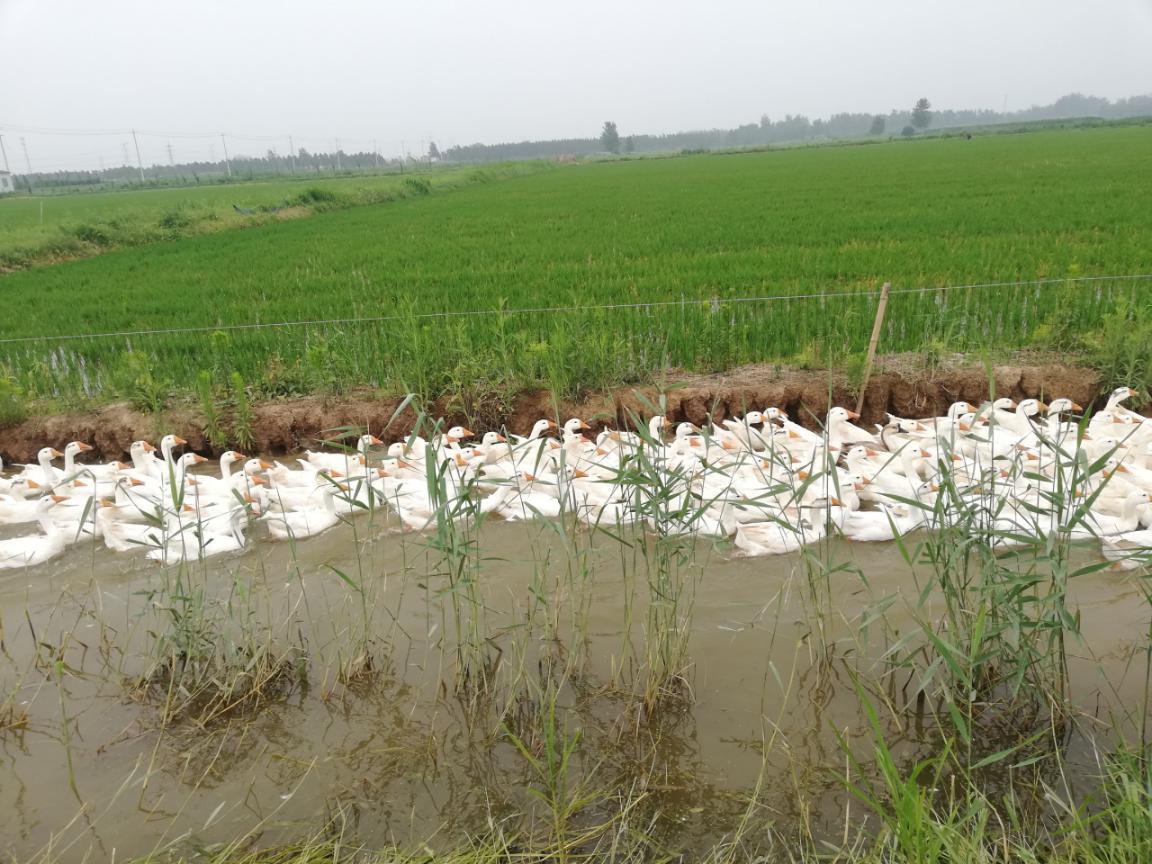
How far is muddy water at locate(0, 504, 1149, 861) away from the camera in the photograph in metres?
3.31

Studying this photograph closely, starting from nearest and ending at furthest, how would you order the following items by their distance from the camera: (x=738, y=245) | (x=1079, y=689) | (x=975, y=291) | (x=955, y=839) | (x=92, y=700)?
1. (x=955, y=839)
2. (x=1079, y=689)
3. (x=92, y=700)
4. (x=975, y=291)
5. (x=738, y=245)

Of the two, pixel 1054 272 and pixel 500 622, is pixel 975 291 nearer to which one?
pixel 1054 272

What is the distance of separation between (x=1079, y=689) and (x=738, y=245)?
472 inches

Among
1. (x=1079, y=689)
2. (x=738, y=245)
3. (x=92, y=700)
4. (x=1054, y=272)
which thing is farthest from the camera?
(x=738, y=245)

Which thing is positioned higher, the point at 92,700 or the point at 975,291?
the point at 975,291

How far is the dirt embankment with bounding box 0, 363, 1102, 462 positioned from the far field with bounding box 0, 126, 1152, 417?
10.1 inches

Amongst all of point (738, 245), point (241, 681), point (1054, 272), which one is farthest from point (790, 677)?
point (738, 245)

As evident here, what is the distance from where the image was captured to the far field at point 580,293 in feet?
26.0

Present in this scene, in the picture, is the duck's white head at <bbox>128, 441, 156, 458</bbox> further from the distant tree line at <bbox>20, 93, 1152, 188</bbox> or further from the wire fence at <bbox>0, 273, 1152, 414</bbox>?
the distant tree line at <bbox>20, 93, 1152, 188</bbox>

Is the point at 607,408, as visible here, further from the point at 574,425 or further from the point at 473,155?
the point at 473,155

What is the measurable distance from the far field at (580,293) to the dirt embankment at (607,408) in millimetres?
257

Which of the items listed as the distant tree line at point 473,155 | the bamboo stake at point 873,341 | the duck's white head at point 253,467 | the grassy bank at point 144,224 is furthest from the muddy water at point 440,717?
the distant tree line at point 473,155

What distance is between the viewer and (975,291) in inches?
357

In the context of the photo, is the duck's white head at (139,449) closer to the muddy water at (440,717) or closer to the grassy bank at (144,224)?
the muddy water at (440,717)
